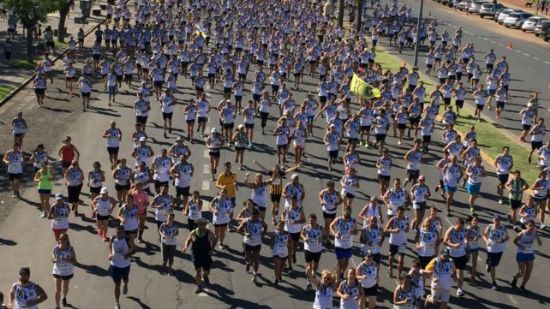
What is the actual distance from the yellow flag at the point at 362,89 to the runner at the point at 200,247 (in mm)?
14963

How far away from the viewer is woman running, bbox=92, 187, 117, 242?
16578mm

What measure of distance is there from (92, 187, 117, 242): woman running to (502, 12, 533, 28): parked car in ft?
178

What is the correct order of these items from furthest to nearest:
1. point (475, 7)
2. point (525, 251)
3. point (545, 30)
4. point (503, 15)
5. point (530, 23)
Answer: point (475, 7) < point (503, 15) < point (530, 23) < point (545, 30) < point (525, 251)

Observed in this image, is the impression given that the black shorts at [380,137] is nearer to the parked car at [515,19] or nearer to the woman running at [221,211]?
the woman running at [221,211]

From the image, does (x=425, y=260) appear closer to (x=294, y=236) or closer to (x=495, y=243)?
(x=495, y=243)

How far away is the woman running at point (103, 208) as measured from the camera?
16578 mm

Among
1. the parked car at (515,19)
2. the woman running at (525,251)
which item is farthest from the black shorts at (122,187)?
the parked car at (515,19)

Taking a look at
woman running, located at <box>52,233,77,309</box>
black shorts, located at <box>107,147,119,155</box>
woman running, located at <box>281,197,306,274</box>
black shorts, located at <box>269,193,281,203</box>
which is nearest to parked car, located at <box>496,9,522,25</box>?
black shorts, located at <box>107,147,119,155</box>

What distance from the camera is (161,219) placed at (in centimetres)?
1638

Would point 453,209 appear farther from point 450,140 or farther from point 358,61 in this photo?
point 358,61

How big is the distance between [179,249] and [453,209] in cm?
804

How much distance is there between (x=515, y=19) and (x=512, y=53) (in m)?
16.0

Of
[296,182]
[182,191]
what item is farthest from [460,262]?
[182,191]

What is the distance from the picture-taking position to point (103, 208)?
654 inches
